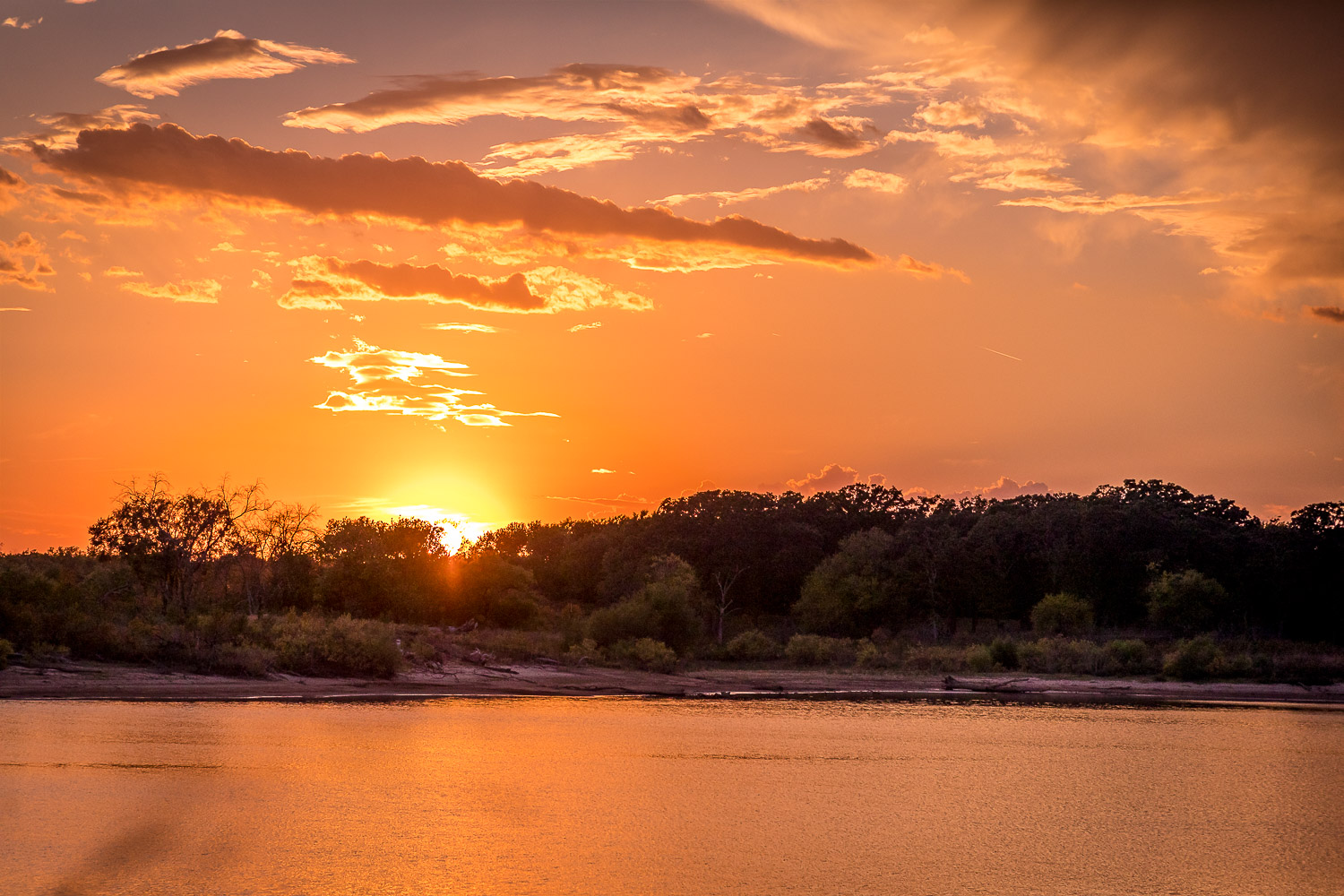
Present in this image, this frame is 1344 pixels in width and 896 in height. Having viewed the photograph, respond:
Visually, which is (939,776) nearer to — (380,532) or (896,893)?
(896,893)

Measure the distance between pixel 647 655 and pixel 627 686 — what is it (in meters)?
6.69

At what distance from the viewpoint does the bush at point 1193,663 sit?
180ft

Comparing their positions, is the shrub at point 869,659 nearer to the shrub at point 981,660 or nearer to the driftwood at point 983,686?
the shrub at point 981,660

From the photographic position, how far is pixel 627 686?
45.5m

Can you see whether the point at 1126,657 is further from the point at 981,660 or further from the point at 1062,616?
the point at 1062,616

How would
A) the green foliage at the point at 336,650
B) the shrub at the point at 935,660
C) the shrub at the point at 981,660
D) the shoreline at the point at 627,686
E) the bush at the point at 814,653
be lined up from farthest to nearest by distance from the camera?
the bush at the point at 814,653
the shrub at the point at 935,660
the shrub at the point at 981,660
the green foliage at the point at 336,650
the shoreline at the point at 627,686

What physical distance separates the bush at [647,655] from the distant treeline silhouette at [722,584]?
0.35ft

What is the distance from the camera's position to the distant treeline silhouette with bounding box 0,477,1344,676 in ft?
139

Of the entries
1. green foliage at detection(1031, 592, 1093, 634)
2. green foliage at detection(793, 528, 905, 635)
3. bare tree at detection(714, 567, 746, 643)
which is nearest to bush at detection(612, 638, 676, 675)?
green foliage at detection(793, 528, 905, 635)

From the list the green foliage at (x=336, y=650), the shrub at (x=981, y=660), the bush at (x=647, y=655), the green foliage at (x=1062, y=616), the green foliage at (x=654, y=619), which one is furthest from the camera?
the green foliage at (x=1062, y=616)

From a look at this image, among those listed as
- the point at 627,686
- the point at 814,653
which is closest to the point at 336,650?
the point at 627,686

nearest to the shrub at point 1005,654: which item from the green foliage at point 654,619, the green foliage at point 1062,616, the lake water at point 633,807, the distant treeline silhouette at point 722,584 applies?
the distant treeline silhouette at point 722,584

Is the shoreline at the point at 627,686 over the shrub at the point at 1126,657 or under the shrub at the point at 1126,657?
under

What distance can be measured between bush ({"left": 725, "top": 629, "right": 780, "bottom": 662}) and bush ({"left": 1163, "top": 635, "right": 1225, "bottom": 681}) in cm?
1928
